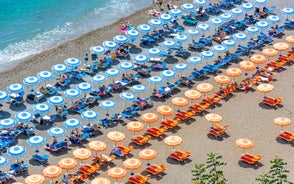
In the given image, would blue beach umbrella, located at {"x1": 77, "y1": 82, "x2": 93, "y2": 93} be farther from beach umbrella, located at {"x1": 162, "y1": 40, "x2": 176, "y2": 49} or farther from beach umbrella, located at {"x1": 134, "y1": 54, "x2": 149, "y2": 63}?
beach umbrella, located at {"x1": 162, "y1": 40, "x2": 176, "y2": 49}

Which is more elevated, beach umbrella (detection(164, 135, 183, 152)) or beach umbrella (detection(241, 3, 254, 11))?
beach umbrella (detection(241, 3, 254, 11))

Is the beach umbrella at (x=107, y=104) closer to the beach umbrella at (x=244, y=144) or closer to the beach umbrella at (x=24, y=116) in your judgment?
the beach umbrella at (x=24, y=116)

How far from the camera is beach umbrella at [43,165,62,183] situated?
5656cm

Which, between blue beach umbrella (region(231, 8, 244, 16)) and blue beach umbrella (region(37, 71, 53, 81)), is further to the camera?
blue beach umbrella (region(231, 8, 244, 16))

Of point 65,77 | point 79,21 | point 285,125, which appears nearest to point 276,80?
point 285,125

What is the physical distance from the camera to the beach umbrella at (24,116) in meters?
62.8

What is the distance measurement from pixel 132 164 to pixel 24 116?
11024 millimetres

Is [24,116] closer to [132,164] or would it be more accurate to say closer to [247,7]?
[132,164]

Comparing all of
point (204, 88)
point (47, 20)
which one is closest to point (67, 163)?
point (204, 88)

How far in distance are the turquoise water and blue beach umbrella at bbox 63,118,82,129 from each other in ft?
58.7

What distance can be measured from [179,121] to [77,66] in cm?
1359

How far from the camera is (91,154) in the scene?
6072 cm

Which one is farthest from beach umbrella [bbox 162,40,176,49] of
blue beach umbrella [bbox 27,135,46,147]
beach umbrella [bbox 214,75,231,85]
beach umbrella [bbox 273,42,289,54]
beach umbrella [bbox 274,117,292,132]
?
blue beach umbrella [bbox 27,135,46,147]

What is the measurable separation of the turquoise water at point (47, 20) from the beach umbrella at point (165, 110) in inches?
794
